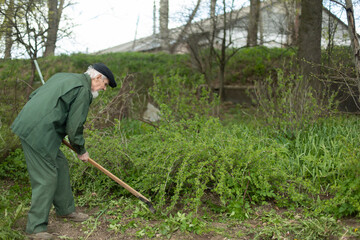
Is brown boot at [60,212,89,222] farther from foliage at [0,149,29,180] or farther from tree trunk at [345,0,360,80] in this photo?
tree trunk at [345,0,360,80]

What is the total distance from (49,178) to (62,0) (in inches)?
210

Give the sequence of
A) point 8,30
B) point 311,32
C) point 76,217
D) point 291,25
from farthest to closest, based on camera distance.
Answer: point 291,25, point 311,32, point 8,30, point 76,217

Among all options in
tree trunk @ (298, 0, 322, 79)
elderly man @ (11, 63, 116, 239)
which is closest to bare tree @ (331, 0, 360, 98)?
tree trunk @ (298, 0, 322, 79)

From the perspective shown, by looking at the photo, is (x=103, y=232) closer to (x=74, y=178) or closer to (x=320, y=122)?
(x=74, y=178)

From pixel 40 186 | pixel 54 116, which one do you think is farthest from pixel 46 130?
pixel 40 186

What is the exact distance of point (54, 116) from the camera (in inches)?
142

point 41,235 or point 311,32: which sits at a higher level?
point 311,32

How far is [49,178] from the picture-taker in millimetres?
3637

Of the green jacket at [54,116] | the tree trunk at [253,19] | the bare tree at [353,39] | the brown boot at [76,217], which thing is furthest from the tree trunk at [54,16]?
the tree trunk at [253,19]

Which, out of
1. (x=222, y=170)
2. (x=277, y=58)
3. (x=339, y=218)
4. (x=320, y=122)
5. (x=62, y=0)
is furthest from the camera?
(x=277, y=58)

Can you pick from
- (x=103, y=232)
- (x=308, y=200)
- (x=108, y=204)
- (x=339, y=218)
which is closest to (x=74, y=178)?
(x=108, y=204)

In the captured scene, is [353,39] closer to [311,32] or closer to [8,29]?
[311,32]

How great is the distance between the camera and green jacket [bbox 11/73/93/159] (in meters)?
3.58

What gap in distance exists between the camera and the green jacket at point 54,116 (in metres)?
3.58
